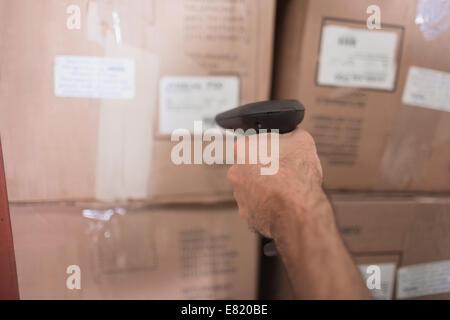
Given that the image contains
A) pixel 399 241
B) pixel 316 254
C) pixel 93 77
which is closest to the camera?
pixel 316 254

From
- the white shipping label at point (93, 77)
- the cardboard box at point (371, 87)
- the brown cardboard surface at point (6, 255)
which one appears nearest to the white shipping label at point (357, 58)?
the cardboard box at point (371, 87)

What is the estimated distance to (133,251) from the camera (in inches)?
22.8

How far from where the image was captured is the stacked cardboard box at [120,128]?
0.51m

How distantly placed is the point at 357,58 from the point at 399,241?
398mm

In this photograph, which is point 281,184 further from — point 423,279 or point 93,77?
point 423,279

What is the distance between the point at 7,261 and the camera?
0.56 metres

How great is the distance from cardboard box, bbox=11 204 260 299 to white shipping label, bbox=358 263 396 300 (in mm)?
246

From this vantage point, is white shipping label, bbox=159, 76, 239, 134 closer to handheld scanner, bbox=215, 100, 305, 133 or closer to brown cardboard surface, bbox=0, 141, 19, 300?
handheld scanner, bbox=215, 100, 305, 133

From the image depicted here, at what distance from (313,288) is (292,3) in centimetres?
52

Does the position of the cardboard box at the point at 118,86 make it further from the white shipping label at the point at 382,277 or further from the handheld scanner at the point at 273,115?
the white shipping label at the point at 382,277

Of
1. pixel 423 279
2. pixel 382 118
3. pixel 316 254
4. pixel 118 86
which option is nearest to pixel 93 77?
pixel 118 86

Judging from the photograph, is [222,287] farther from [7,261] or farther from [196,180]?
[7,261]

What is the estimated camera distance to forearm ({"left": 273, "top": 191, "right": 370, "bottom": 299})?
37 cm
